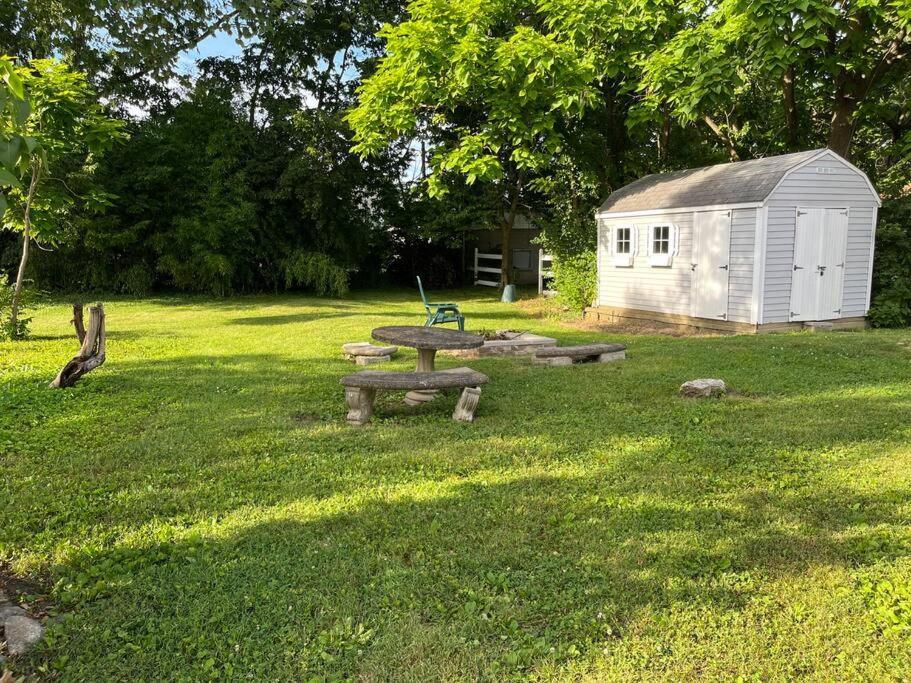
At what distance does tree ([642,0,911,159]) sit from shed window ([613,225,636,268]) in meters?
2.43

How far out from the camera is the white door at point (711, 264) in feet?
37.9

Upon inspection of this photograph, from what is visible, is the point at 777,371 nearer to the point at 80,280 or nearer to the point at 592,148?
the point at 592,148

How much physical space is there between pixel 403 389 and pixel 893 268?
10.6 meters

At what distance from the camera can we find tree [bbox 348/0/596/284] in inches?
506

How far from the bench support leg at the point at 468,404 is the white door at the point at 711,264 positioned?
7300 mm

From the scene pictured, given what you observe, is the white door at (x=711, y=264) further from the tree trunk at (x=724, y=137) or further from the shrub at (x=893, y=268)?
the tree trunk at (x=724, y=137)

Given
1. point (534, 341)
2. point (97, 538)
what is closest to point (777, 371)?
point (534, 341)

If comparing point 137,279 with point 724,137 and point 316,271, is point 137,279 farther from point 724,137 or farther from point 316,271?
point 724,137

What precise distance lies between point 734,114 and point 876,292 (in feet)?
20.8

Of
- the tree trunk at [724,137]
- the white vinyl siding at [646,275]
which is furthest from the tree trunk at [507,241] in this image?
the white vinyl siding at [646,275]

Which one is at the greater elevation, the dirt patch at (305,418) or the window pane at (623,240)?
the window pane at (623,240)

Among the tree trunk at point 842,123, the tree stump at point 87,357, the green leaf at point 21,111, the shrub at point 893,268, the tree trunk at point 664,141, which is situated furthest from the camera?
the tree trunk at point 664,141

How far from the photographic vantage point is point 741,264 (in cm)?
1130

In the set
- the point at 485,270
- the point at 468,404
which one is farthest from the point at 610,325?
the point at 485,270
